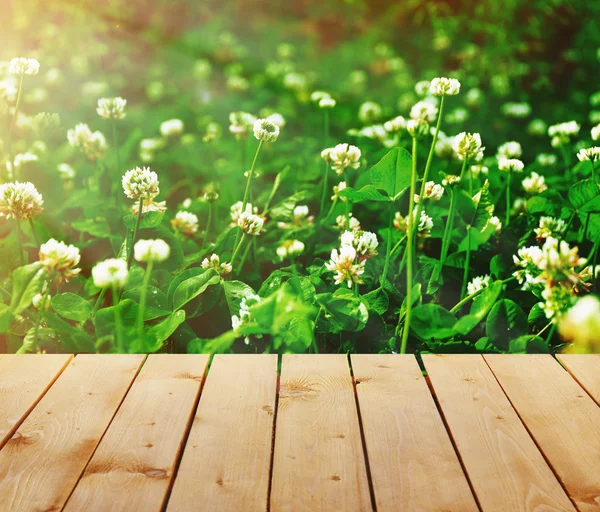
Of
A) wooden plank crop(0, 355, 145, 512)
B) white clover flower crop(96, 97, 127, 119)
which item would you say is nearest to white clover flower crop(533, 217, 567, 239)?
wooden plank crop(0, 355, 145, 512)

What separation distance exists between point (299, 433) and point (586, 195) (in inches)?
31.9

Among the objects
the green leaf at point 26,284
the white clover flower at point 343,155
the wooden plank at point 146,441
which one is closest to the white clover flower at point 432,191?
the white clover flower at point 343,155

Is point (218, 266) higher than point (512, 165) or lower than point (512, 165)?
lower

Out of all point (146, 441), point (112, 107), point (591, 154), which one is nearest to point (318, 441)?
point (146, 441)

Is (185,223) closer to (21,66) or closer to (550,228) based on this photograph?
(21,66)

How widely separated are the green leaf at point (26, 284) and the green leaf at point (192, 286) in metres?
0.22

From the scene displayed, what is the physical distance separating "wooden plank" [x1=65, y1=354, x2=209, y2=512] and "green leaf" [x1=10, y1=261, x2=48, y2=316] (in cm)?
21

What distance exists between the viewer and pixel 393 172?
139cm

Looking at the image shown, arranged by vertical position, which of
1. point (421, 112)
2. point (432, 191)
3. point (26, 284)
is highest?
point (421, 112)

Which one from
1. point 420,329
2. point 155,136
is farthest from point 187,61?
point 420,329

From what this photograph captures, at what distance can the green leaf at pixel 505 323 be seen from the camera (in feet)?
4.36

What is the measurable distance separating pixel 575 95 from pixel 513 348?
2.34 m

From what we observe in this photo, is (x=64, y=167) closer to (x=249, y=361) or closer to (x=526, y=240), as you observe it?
(x=249, y=361)

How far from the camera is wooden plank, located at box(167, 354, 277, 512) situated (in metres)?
0.83
